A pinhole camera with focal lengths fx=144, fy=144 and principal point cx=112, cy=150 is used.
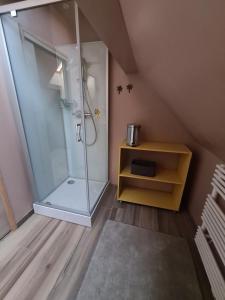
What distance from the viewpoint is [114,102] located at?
1953 mm

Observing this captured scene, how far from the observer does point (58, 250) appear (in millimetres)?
1365

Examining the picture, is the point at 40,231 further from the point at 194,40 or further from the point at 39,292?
the point at 194,40

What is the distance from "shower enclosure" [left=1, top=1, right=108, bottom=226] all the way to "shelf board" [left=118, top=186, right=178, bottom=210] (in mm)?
371

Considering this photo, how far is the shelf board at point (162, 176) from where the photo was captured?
1.72 m

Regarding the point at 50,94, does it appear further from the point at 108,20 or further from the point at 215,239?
the point at 215,239

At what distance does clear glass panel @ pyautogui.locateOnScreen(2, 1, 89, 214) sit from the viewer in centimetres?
136

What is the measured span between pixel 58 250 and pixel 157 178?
4.21ft

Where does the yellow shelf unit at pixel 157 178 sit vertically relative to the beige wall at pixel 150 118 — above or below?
below

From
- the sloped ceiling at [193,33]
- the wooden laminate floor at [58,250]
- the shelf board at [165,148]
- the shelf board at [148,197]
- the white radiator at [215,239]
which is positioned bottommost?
the wooden laminate floor at [58,250]

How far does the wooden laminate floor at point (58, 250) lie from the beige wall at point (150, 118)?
370 millimetres

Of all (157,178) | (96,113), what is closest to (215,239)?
(157,178)

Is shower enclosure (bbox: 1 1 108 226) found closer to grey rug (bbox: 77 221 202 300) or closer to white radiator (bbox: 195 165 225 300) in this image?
grey rug (bbox: 77 221 202 300)

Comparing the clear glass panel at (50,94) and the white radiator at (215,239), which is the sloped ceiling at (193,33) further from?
the clear glass panel at (50,94)

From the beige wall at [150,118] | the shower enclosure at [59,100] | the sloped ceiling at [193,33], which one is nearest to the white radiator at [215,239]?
the beige wall at [150,118]
